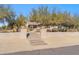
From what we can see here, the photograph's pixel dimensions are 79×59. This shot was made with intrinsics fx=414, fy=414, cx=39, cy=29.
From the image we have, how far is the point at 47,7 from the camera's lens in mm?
7160

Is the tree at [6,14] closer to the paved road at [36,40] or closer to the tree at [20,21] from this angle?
the tree at [20,21]

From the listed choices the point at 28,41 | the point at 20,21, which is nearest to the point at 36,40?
the point at 28,41

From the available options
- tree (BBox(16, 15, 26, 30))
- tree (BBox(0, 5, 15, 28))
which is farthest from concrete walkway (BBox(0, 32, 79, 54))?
tree (BBox(0, 5, 15, 28))

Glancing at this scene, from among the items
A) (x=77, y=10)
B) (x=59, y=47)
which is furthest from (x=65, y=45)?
(x=77, y=10)

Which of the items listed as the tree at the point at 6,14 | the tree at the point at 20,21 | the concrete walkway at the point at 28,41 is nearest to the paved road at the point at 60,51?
the concrete walkway at the point at 28,41

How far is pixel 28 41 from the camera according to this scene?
720 centimetres

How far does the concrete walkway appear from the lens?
23.4 ft

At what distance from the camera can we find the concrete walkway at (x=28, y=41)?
7.13 m

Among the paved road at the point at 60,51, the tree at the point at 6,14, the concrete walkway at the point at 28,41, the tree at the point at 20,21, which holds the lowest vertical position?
the paved road at the point at 60,51

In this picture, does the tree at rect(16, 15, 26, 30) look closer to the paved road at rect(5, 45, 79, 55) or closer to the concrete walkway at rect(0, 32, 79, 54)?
the concrete walkway at rect(0, 32, 79, 54)
